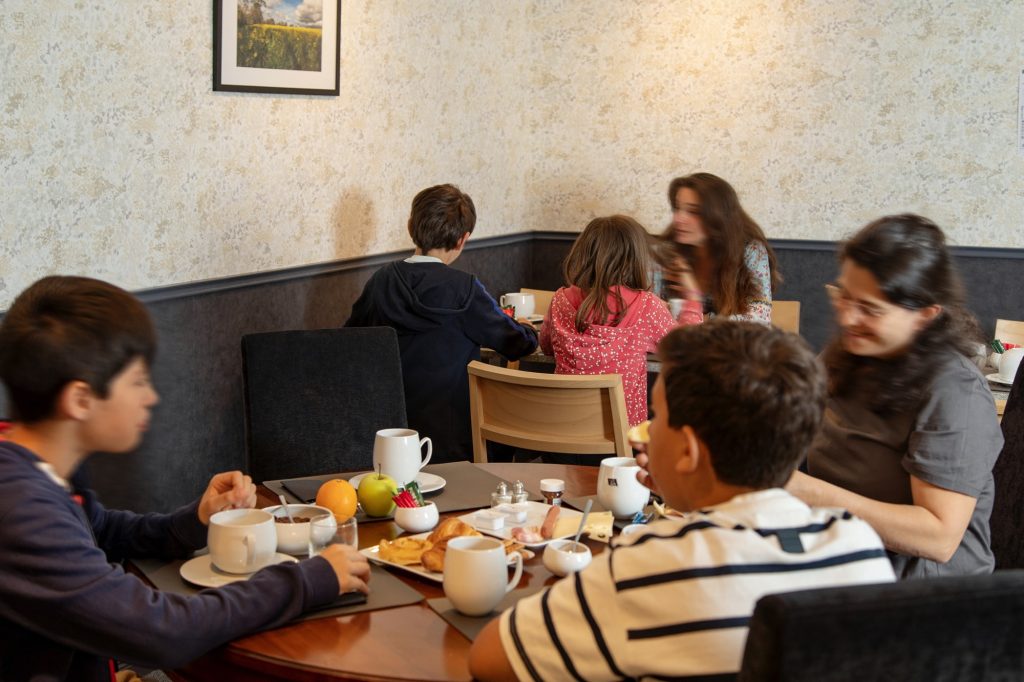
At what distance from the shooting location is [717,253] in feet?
12.4

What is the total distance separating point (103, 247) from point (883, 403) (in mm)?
2152

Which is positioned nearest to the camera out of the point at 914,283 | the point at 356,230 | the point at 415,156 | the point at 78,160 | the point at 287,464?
the point at 914,283

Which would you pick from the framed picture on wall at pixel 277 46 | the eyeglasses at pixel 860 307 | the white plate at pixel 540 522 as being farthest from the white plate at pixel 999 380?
the framed picture on wall at pixel 277 46

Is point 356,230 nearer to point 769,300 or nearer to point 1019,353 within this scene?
point 769,300

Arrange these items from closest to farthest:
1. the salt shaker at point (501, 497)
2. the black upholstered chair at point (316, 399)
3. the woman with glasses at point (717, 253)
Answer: the salt shaker at point (501, 497) → the black upholstered chair at point (316, 399) → the woman with glasses at point (717, 253)

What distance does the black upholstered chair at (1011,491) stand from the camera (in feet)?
7.22

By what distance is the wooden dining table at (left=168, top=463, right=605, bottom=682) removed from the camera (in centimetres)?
132

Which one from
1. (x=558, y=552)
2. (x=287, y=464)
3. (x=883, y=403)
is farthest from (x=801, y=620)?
(x=287, y=464)

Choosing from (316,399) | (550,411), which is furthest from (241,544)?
(550,411)

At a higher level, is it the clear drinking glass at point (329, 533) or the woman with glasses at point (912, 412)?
the woman with glasses at point (912, 412)

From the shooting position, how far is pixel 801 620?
0.96 meters

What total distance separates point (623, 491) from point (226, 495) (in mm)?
666

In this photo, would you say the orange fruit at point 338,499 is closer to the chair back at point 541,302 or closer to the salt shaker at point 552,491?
the salt shaker at point 552,491

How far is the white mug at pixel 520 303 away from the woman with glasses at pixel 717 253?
776 mm
